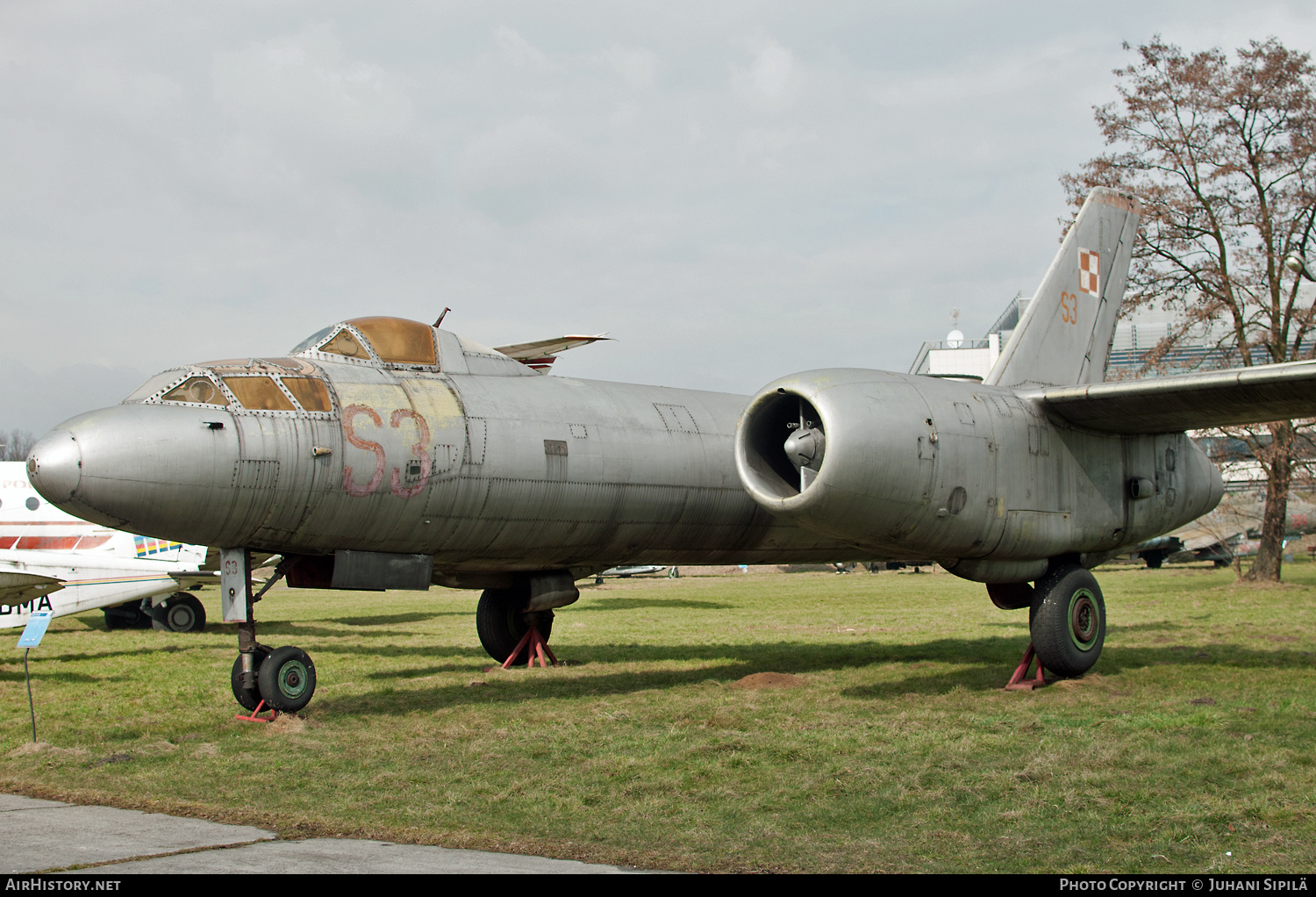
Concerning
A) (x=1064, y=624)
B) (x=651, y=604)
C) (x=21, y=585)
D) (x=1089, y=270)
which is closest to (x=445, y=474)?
(x=1064, y=624)

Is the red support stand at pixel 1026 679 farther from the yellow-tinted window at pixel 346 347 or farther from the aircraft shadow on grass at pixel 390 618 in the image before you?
the aircraft shadow on grass at pixel 390 618

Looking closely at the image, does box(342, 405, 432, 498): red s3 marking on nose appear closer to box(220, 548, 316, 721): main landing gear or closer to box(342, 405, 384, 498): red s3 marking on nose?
box(342, 405, 384, 498): red s3 marking on nose

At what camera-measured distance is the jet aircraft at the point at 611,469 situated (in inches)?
316

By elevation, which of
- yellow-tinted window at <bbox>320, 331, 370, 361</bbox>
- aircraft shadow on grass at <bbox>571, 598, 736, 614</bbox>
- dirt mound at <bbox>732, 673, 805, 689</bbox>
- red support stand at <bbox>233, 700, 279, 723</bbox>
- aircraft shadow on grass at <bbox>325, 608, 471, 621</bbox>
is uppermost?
yellow-tinted window at <bbox>320, 331, 370, 361</bbox>

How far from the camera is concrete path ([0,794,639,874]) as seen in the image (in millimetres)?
4387

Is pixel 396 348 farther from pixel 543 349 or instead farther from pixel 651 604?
pixel 651 604

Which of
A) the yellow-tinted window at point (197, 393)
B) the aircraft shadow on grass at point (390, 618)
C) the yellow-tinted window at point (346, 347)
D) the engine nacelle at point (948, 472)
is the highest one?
the yellow-tinted window at point (346, 347)

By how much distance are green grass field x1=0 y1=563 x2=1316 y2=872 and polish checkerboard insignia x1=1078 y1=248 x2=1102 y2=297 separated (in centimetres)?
425

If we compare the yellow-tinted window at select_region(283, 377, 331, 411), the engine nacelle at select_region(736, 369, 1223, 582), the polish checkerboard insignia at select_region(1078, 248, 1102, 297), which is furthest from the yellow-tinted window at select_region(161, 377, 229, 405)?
the polish checkerboard insignia at select_region(1078, 248, 1102, 297)

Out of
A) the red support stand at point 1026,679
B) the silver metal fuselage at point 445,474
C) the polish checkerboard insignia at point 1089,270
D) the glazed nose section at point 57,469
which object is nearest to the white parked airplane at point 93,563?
the silver metal fuselage at point 445,474

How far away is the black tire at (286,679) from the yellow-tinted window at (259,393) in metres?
2.05

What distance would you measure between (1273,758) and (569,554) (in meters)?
6.10
